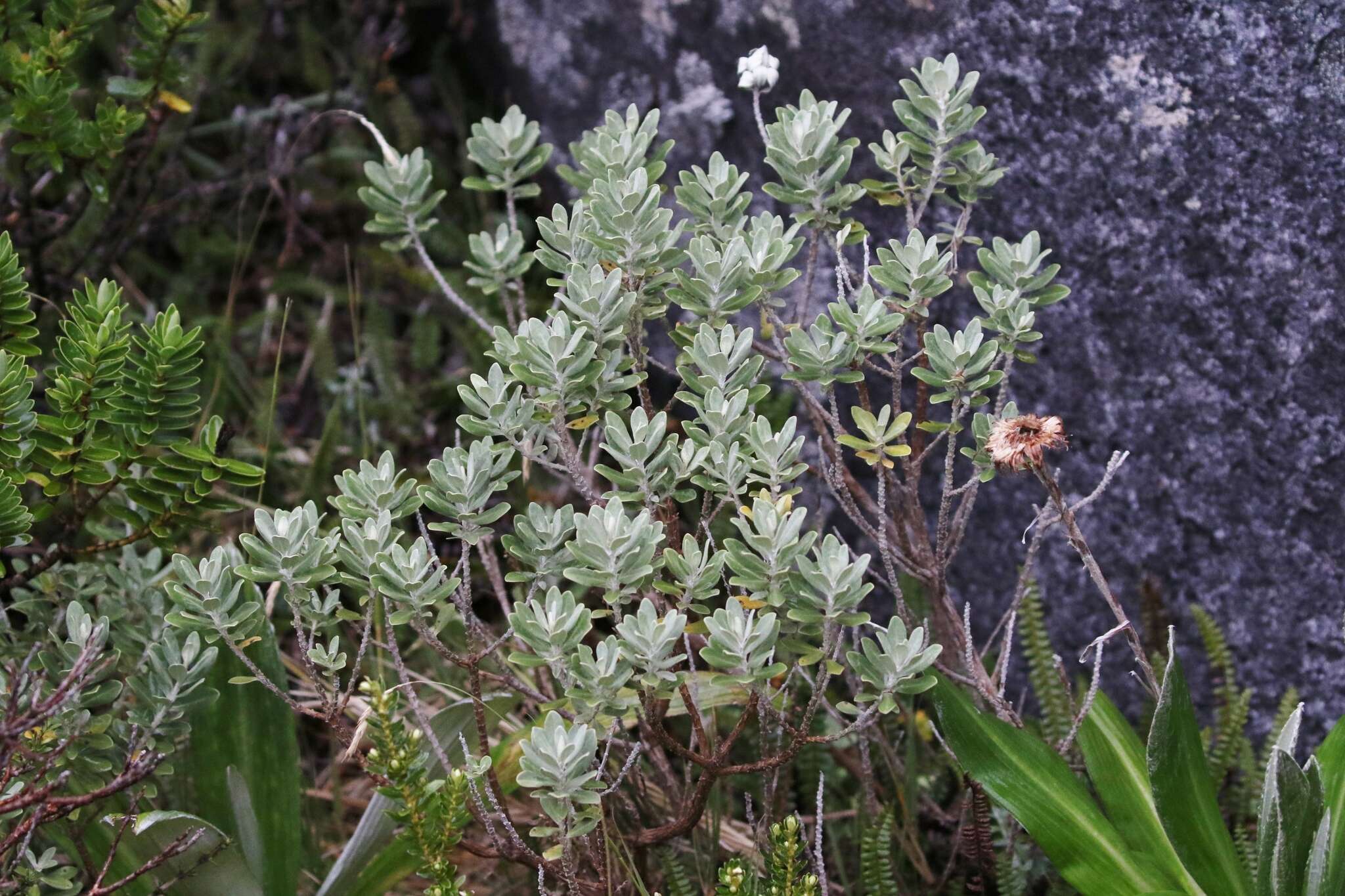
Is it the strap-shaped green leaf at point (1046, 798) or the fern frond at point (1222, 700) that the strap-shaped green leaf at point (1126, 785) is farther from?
the fern frond at point (1222, 700)

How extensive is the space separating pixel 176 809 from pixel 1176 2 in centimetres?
199

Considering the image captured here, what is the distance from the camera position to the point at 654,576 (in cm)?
163

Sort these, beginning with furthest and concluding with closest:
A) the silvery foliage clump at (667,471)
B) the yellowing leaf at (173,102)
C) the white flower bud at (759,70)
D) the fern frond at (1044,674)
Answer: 1. the yellowing leaf at (173,102)
2. the fern frond at (1044,674)
3. the white flower bud at (759,70)
4. the silvery foliage clump at (667,471)

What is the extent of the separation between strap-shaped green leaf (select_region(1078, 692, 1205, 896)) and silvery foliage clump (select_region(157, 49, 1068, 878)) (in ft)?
0.62

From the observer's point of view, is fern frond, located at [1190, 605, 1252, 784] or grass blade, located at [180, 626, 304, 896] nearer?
grass blade, located at [180, 626, 304, 896]

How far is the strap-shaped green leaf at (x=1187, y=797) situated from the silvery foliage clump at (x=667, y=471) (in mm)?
280

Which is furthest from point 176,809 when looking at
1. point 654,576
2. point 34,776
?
point 654,576

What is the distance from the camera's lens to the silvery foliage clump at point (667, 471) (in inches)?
58.7

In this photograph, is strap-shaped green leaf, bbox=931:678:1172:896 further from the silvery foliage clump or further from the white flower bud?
the white flower bud

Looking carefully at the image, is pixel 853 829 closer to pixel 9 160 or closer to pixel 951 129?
pixel 951 129

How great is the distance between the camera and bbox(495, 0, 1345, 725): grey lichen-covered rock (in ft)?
6.12

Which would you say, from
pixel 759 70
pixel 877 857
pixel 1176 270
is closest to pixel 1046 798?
pixel 877 857

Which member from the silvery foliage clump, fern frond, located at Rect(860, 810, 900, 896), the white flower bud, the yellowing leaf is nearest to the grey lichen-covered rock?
the silvery foliage clump

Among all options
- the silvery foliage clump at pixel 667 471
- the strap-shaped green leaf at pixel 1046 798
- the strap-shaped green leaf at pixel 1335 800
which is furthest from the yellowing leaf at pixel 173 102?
the strap-shaped green leaf at pixel 1335 800
